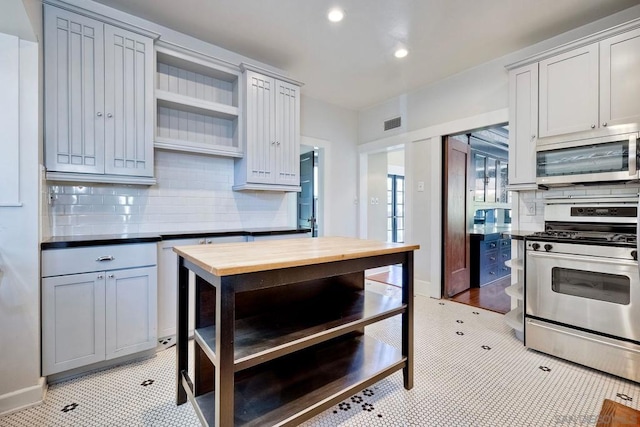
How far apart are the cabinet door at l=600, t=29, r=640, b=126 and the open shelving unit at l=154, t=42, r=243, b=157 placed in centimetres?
316

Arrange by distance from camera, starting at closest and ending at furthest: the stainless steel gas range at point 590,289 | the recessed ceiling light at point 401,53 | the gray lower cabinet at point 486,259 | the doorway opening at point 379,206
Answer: the stainless steel gas range at point 590,289, the recessed ceiling light at point 401,53, the gray lower cabinet at point 486,259, the doorway opening at point 379,206

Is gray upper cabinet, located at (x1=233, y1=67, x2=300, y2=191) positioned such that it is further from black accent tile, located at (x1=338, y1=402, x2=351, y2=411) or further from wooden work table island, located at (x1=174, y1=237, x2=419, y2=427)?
black accent tile, located at (x1=338, y1=402, x2=351, y2=411)

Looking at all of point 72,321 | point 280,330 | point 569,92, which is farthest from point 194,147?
point 569,92

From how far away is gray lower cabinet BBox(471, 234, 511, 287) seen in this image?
4457mm

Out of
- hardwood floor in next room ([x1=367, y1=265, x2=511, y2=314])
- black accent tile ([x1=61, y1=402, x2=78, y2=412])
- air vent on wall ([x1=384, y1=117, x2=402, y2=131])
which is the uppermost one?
air vent on wall ([x1=384, y1=117, x2=402, y2=131])

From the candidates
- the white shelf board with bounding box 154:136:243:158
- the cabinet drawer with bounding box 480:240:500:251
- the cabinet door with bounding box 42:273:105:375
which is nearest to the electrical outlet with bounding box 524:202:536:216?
the cabinet drawer with bounding box 480:240:500:251

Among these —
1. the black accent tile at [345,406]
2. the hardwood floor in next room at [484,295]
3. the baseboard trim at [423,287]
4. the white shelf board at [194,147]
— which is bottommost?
the black accent tile at [345,406]

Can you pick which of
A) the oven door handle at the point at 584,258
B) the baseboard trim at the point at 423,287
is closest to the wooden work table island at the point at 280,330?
the oven door handle at the point at 584,258

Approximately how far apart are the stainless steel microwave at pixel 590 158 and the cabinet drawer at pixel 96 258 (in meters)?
3.30

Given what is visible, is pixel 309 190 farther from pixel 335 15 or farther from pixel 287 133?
pixel 335 15

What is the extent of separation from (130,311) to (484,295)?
4003 mm

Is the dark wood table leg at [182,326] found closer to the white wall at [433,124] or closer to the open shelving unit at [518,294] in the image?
the open shelving unit at [518,294]

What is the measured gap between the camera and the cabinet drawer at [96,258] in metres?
1.94

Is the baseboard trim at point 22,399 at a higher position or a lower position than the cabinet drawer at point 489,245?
lower
